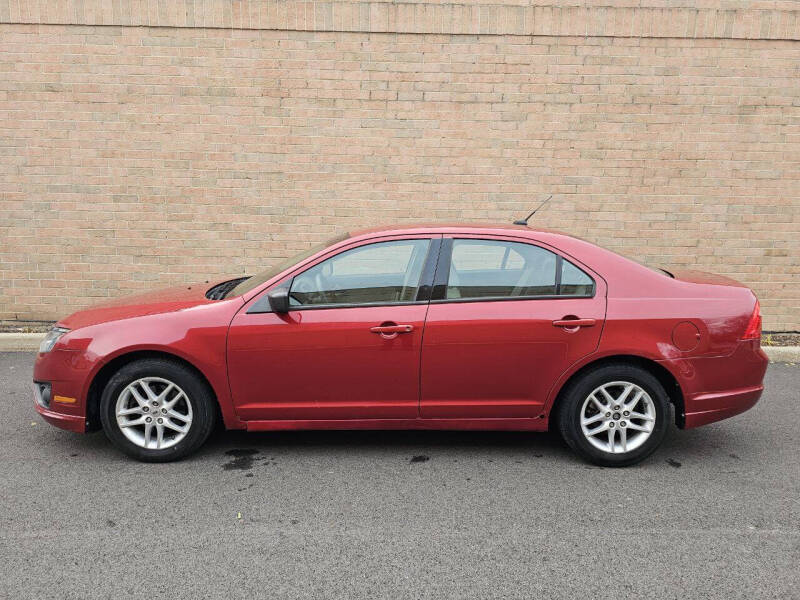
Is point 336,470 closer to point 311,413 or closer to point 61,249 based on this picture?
point 311,413

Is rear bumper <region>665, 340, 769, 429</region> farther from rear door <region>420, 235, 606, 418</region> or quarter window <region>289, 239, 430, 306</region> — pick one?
quarter window <region>289, 239, 430, 306</region>

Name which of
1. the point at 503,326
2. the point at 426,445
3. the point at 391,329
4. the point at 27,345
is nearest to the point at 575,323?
the point at 503,326

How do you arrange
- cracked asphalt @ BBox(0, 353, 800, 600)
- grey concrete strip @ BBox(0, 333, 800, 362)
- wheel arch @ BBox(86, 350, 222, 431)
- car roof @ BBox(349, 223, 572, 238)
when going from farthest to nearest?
grey concrete strip @ BBox(0, 333, 800, 362), car roof @ BBox(349, 223, 572, 238), wheel arch @ BBox(86, 350, 222, 431), cracked asphalt @ BBox(0, 353, 800, 600)

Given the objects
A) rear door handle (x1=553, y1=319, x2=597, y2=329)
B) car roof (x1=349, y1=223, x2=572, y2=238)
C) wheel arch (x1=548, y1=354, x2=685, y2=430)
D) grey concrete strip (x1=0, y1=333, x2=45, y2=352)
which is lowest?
grey concrete strip (x1=0, y1=333, x2=45, y2=352)

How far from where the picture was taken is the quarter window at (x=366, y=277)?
4117 millimetres

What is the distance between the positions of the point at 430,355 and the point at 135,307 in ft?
6.37

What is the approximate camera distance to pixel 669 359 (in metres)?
4.00

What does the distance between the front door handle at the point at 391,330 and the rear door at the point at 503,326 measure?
124 mm

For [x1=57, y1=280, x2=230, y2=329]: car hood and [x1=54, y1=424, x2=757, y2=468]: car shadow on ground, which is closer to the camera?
[x1=57, y1=280, x2=230, y2=329]: car hood

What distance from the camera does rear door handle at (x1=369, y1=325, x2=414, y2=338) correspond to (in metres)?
3.97

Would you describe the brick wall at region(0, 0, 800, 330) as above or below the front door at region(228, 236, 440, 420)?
Answer: above

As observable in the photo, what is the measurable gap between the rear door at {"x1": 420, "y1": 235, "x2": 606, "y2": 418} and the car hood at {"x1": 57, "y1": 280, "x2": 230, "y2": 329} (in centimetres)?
152

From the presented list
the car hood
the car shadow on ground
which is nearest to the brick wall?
the car hood

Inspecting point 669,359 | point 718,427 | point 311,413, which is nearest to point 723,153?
point 718,427
